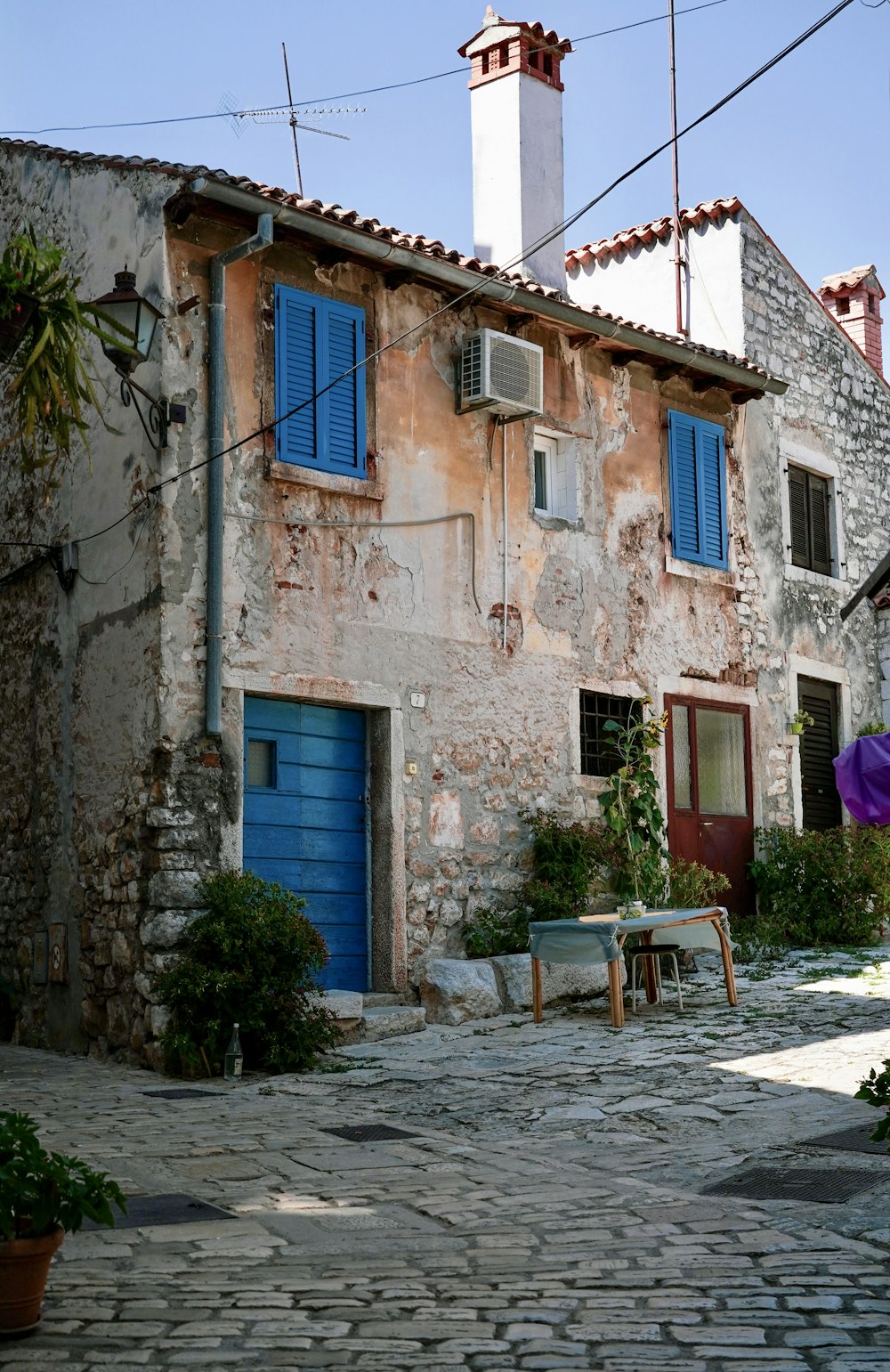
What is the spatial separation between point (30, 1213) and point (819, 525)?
499 inches

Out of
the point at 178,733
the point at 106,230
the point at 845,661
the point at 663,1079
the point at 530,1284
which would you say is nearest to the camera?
the point at 530,1284

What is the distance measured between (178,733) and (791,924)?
6164 millimetres

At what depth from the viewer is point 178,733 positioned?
31.1 feet

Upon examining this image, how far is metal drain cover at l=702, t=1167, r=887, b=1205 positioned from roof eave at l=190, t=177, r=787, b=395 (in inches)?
264

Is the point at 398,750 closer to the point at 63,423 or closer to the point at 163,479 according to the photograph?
the point at 163,479

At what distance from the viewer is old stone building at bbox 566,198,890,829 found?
14.2m

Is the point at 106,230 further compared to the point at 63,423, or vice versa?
the point at 106,230

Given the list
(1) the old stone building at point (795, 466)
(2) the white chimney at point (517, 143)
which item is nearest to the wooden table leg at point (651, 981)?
(1) the old stone building at point (795, 466)

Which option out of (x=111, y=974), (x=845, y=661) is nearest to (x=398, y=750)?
(x=111, y=974)

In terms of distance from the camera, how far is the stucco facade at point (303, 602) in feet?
31.7

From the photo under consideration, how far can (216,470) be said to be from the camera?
975 centimetres

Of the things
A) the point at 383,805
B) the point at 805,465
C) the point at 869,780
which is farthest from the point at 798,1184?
the point at 805,465

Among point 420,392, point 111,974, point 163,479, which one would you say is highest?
point 420,392

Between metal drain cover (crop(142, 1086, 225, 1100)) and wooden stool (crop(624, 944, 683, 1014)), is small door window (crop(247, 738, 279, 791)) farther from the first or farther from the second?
wooden stool (crop(624, 944, 683, 1014))
